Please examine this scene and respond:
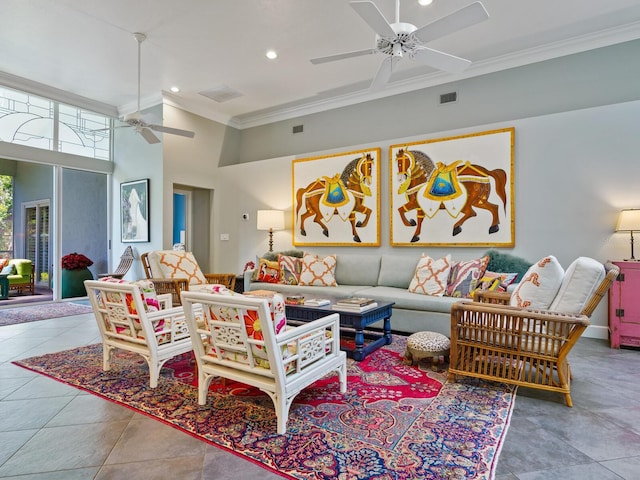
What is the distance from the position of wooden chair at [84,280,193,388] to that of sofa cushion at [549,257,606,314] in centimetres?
265

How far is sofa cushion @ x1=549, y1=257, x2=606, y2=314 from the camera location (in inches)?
90.4

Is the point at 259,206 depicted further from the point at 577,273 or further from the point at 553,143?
the point at 577,273

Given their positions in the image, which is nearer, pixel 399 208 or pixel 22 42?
pixel 22 42

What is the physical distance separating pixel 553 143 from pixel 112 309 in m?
4.78

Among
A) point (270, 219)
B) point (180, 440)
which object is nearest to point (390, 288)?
point (270, 219)

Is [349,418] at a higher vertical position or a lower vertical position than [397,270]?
lower

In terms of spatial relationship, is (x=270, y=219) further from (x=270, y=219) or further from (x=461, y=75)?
(x=461, y=75)

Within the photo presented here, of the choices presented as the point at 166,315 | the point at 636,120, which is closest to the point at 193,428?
the point at 166,315

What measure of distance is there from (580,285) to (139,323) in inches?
Answer: 118

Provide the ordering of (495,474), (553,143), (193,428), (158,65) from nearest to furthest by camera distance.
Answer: (495,474) < (193,428) < (553,143) < (158,65)

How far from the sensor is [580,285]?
7.68 ft

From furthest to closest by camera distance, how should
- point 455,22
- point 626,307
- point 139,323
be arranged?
point 626,307 < point 139,323 < point 455,22

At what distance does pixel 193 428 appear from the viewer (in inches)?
79.0

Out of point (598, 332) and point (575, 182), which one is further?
point (575, 182)
